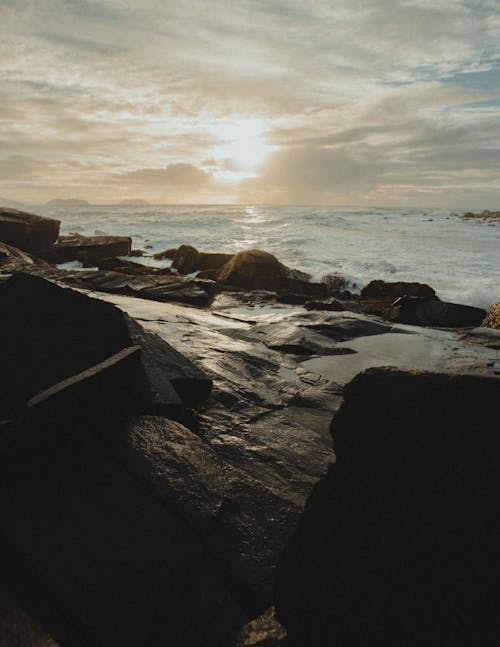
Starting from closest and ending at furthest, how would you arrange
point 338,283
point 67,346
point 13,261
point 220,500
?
point 220,500
point 67,346
point 13,261
point 338,283

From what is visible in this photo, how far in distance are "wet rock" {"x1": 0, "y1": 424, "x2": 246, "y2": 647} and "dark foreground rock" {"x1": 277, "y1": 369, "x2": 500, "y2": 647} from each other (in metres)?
0.42

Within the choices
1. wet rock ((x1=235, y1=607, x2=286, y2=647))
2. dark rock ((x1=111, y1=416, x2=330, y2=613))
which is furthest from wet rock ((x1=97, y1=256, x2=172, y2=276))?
wet rock ((x1=235, y1=607, x2=286, y2=647))

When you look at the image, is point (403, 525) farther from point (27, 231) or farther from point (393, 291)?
point (27, 231)

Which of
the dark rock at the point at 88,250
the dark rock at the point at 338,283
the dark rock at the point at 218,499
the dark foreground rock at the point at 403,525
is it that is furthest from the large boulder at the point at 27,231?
the dark foreground rock at the point at 403,525

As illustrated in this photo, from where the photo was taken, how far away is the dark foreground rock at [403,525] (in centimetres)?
133

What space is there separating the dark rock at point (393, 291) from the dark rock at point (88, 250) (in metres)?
9.88

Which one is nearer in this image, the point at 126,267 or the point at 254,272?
the point at 254,272

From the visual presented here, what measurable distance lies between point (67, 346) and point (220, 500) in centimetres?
156

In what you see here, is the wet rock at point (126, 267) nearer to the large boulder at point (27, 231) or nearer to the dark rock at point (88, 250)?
the dark rock at point (88, 250)

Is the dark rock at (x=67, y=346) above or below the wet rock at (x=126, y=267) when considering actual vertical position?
below

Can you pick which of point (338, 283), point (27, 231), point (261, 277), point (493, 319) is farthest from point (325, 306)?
point (27, 231)

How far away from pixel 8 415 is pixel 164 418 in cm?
95

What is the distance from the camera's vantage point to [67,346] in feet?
9.75

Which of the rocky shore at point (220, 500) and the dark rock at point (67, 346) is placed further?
the dark rock at point (67, 346)
